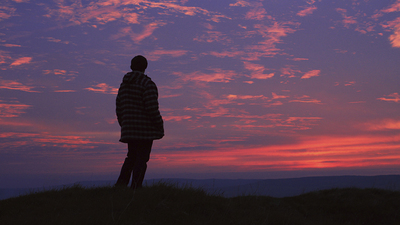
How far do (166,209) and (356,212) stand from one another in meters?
6.10

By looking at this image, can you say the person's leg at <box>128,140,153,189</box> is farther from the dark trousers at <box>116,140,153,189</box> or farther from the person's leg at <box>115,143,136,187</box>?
the person's leg at <box>115,143,136,187</box>

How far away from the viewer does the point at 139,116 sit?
20.8 feet

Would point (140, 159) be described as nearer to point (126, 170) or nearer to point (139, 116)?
point (126, 170)

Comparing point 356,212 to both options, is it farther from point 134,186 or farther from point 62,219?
Result: point 62,219

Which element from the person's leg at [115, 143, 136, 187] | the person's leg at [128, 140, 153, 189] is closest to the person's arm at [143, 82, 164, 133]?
the person's leg at [128, 140, 153, 189]

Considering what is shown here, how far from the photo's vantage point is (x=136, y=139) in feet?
20.6

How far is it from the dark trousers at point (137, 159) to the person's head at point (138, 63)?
5.36 ft

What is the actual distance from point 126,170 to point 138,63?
8.09 feet

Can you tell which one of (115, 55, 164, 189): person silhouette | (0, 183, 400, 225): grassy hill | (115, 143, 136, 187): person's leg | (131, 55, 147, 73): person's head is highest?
(131, 55, 147, 73): person's head

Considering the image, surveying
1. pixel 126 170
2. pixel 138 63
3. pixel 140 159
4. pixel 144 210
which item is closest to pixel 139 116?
pixel 140 159

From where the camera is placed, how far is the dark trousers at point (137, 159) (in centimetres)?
643

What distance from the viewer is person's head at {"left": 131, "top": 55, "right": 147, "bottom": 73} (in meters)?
6.64

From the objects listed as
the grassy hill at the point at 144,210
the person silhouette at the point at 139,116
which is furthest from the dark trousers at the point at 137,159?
the grassy hill at the point at 144,210

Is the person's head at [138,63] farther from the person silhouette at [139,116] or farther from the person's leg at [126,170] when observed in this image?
the person's leg at [126,170]
